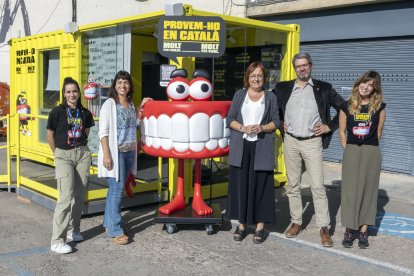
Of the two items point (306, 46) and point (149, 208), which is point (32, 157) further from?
point (306, 46)

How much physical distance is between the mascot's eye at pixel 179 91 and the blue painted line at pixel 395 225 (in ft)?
8.85

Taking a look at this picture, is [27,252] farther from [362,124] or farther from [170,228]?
[362,124]

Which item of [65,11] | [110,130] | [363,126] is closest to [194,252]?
[110,130]

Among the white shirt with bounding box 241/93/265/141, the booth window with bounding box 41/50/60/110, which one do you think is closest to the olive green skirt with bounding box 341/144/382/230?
the white shirt with bounding box 241/93/265/141

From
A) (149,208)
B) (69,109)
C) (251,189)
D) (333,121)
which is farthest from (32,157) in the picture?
(333,121)

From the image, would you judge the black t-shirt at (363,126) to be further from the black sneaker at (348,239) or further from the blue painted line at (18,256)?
the blue painted line at (18,256)

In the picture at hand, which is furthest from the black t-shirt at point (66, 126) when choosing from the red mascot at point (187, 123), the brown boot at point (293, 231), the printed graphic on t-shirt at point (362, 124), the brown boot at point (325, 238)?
the printed graphic on t-shirt at point (362, 124)

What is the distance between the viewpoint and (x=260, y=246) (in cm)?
493

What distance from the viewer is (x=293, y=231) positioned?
16.9 feet

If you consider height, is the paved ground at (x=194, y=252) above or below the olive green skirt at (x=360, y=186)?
below

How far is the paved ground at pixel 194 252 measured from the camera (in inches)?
169

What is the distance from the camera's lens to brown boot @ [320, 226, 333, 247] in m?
4.87

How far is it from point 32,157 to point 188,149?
208 inches

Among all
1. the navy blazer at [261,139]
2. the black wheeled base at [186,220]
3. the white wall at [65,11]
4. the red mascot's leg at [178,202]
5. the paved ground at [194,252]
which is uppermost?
the white wall at [65,11]
